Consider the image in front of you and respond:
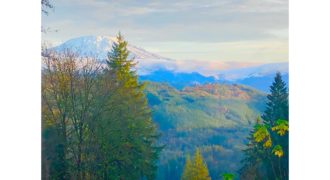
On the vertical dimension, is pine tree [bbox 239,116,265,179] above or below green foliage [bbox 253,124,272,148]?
below

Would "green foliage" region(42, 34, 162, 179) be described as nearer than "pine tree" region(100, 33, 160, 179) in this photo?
Yes

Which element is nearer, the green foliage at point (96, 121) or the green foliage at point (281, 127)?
the green foliage at point (96, 121)

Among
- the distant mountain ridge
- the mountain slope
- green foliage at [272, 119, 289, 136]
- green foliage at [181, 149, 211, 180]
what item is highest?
the distant mountain ridge

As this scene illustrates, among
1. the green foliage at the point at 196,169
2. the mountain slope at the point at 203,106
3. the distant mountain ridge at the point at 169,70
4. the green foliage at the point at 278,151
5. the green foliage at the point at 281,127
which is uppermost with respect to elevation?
the distant mountain ridge at the point at 169,70

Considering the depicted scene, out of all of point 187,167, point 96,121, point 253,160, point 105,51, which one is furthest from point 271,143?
point 105,51

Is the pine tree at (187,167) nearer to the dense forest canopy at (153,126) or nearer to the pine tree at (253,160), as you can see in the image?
the dense forest canopy at (153,126)

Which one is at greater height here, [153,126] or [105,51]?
[105,51]

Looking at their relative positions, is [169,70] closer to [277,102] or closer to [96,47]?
[96,47]

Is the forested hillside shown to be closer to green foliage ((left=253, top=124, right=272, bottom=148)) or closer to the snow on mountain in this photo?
green foliage ((left=253, top=124, right=272, bottom=148))

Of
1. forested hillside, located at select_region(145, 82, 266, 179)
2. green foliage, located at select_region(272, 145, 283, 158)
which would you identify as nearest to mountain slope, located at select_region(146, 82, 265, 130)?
forested hillside, located at select_region(145, 82, 266, 179)

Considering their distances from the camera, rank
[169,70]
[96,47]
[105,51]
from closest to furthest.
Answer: [96,47]
[105,51]
[169,70]

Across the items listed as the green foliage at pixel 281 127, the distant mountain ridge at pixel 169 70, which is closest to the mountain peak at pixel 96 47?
the distant mountain ridge at pixel 169 70
